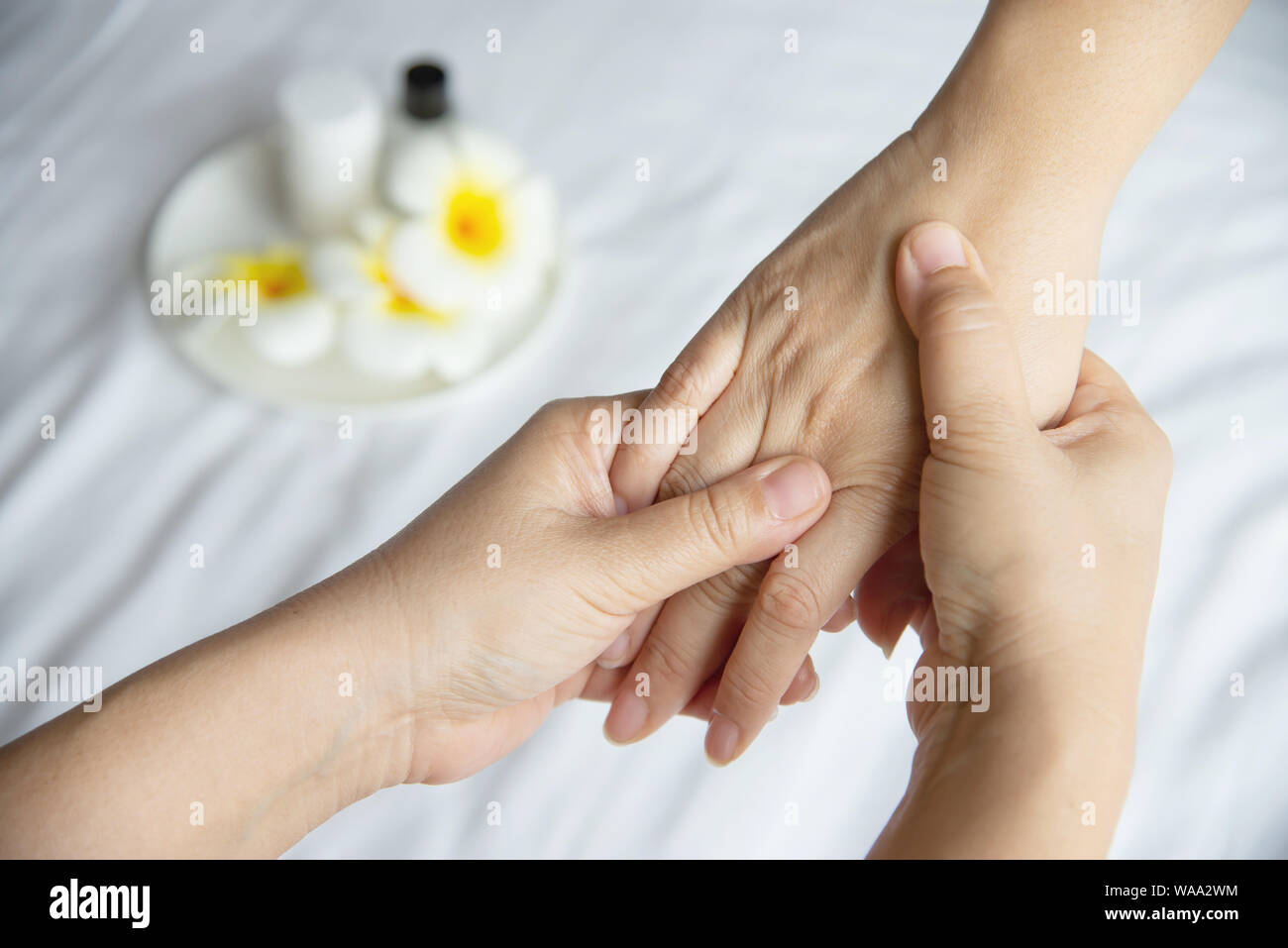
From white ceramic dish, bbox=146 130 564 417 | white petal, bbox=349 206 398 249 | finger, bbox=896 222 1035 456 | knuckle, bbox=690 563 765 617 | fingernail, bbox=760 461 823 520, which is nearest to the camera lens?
finger, bbox=896 222 1035 456

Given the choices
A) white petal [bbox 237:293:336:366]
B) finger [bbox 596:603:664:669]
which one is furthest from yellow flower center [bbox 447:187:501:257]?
finger [bbox 596:603:664:669]

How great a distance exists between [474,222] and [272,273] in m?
0.29

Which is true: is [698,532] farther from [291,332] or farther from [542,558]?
[291,332]

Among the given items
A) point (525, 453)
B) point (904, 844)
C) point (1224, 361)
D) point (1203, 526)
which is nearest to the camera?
point (904, 844)

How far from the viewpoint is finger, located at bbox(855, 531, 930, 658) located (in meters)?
1.14

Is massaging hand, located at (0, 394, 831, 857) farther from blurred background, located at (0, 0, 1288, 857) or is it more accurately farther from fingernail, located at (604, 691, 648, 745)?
blurred background, located at (0, 0, 1288, 857)

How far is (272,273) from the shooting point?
4.97 feet

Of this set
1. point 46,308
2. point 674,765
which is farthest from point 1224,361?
point 46,308

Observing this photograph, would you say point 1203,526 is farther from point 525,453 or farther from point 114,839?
point 114,839

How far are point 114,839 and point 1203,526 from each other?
119 cm

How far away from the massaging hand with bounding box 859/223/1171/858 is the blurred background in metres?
0.36

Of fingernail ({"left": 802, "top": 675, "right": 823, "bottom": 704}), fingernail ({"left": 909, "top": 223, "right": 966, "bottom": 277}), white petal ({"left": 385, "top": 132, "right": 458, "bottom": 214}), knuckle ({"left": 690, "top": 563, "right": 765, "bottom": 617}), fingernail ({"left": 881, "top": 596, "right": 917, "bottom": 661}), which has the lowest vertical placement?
fingernail ({"left": 802, "top": 675, "right": 823, "bottom": 704})

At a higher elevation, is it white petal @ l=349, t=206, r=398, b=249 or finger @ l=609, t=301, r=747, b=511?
white petal @ l=349, t=206, r=398, b=249
